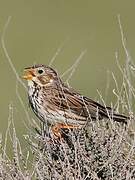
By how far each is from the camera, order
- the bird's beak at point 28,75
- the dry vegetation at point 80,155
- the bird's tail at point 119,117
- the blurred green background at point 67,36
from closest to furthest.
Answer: the dry vegetation at point 80,155, the bird's tail at point 119,117, the bird's beak at point 28,75, the blurred green background at point 67,36

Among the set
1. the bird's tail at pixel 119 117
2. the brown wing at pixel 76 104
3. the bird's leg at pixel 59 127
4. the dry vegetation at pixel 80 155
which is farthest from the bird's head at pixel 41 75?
the bird's tail at pixel 119 117

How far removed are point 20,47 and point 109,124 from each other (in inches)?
625

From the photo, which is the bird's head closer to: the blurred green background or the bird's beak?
the bird's beak

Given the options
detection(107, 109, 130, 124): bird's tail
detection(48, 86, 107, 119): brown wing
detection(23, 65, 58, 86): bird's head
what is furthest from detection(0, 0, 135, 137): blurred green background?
detection(107, 109, 130, 124): bird's tail

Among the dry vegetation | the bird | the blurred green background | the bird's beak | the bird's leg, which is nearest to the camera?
the dry vegetation

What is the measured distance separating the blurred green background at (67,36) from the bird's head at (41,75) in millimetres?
9818

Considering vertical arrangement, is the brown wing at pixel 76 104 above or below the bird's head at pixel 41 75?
below

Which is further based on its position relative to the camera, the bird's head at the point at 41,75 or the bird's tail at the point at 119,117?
the bird's head at the point at 41,75

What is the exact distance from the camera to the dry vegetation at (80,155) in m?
7.20

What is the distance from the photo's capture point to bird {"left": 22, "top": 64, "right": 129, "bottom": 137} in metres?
8.22

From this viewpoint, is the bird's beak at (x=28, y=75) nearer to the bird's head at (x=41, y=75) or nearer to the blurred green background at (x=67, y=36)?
the bird's head at (x=41, y=75)

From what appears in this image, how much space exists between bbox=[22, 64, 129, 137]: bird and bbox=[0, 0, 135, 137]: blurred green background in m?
9.86

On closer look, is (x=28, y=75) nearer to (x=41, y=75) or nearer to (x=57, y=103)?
(x=41, y=75)

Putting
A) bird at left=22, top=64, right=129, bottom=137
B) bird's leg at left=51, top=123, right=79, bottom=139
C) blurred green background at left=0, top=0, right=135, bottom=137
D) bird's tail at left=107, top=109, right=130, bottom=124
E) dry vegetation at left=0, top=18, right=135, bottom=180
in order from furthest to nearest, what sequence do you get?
blurred green background at left=0, top=0, right=135, bottom=137 → bird at left=22, top=64, right=129, bottom=137 → bird's leg at left=51, top=123, right=79, bottom=139 → bird's tail at left=107, top=109, right=130, bottom=124 → dry vegetation at left=0, top=18, right=135, bottom=180
